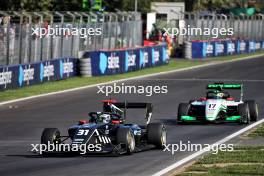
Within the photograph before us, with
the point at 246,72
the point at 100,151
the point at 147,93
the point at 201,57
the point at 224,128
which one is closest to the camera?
the point at 100,151

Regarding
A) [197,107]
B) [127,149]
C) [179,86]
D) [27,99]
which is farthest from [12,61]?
[127,149]

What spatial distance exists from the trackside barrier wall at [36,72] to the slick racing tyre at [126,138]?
1556 centimetres

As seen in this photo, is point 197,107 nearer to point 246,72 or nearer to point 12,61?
point 12,61

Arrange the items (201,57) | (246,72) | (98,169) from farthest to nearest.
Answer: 1. (201,57)
2. (246,72)
3. (98,169)

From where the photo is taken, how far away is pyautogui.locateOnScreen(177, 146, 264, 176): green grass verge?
45.4ft

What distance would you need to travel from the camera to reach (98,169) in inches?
570

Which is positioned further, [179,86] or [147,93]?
[179,86]

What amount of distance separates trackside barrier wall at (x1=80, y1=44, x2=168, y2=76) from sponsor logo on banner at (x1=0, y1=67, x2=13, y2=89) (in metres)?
7.15

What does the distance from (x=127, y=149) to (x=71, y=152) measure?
993 mm

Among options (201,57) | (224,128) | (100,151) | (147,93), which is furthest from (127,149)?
(201,57)

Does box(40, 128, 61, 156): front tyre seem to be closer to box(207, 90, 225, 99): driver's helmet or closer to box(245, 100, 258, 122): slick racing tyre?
box(207, 90, 225, 99): driver's helmet

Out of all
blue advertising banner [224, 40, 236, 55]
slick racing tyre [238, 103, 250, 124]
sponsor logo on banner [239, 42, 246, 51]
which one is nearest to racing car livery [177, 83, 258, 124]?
slick racing tyre [238, 103, 250, 124]

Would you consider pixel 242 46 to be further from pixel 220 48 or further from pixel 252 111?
pixel 252 111

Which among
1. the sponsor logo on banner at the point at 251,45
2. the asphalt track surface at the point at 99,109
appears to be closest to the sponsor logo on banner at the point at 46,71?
the asphalt track surface at the point at 99,109
